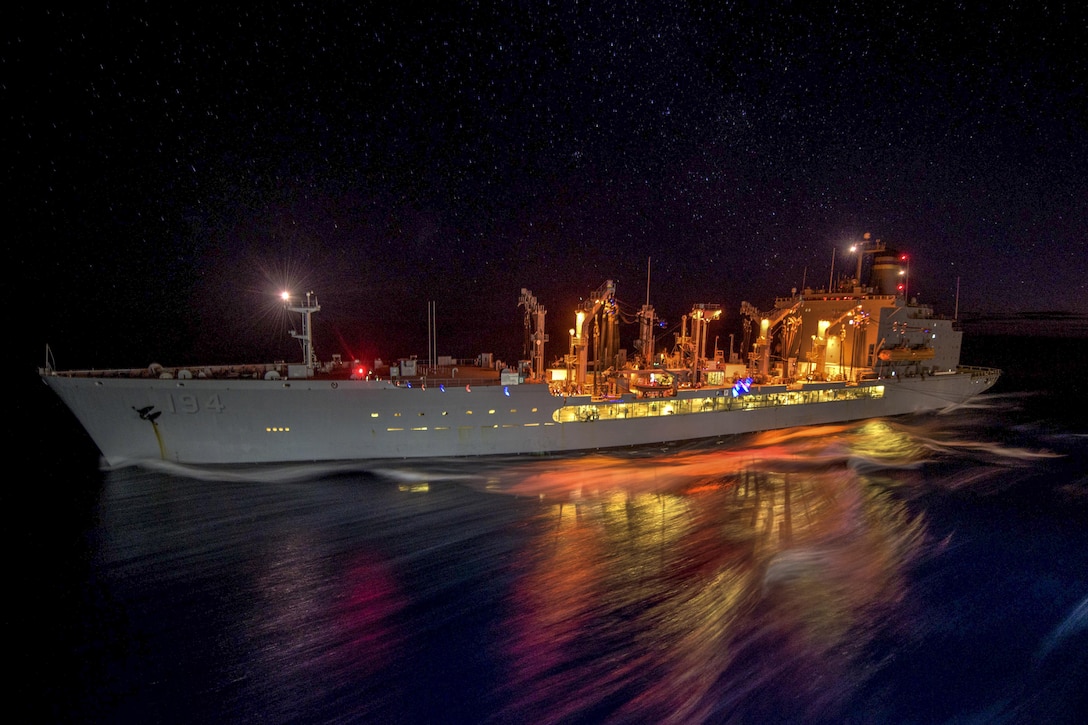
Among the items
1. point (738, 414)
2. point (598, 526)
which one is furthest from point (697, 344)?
point (598, 526)

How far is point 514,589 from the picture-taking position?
38.1ft

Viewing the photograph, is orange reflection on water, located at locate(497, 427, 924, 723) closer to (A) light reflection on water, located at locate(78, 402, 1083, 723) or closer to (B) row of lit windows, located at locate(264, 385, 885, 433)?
(A) light reflection on water, located at locate(78, 402, 1083, 723)

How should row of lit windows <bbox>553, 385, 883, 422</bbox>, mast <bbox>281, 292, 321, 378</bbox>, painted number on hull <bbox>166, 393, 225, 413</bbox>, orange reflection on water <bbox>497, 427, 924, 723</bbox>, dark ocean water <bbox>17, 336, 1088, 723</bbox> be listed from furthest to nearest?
row of lit windows <bbox>553, 385, 883, 422</bbox> < mast <bbox>281, 292, 321, 378</bbox> < painted number on hull <bbox>166, 393, 225, 413</bbox> < orange reflection on water <bbox>497, 427, 924, 723</bbox> < dark ocean water <bbox>17, 336, 1088, 723</bbox>

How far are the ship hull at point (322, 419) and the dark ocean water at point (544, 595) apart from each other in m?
0.91

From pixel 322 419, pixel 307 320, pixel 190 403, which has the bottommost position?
pixel 322 419

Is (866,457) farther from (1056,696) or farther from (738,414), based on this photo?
(1056,696)

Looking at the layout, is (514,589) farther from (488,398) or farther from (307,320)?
(307,320)

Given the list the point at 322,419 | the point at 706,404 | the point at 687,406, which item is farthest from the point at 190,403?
the point at 706,404

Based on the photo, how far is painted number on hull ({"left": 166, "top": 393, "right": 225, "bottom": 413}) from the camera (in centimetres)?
1684

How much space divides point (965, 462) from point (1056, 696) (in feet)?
56.6

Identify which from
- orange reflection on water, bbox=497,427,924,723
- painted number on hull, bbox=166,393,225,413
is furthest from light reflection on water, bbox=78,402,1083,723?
painted number on hull, bbox=166,393,225,413

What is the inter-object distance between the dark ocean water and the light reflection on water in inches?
2.5

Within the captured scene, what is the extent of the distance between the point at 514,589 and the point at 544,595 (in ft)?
2.43

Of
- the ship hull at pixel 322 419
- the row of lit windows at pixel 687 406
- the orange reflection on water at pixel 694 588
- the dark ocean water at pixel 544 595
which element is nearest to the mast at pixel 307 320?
the ship hull at pixel 322 419
